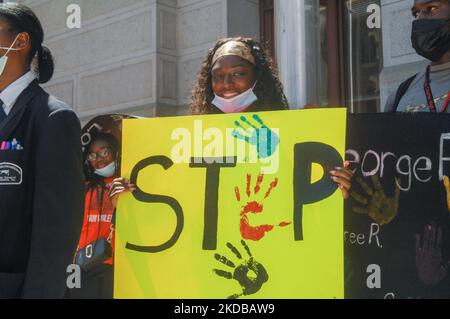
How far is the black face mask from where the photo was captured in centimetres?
319

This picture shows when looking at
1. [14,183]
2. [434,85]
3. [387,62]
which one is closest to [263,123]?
[434,85]

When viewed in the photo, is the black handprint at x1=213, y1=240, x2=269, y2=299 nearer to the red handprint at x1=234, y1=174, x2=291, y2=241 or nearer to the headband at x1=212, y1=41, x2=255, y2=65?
the red handprint at x1=234, y1=174, x2=291, y2=241

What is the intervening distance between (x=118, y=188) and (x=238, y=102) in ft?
2.23

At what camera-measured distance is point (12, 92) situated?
8.38 feet

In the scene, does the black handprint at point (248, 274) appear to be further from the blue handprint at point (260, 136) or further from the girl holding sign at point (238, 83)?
the girl holding sign at point (238, 83)

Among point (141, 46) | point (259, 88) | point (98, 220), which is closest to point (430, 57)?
point (259, 88)

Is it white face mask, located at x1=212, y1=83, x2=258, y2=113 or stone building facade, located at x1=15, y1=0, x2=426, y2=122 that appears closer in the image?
white face mask, located at x1=212, y1=83, x2=258, y2=113

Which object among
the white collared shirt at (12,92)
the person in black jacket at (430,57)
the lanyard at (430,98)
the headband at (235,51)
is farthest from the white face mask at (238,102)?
the white collared shirt at (12,92)

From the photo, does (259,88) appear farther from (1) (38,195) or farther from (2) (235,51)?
(1) (38,195)

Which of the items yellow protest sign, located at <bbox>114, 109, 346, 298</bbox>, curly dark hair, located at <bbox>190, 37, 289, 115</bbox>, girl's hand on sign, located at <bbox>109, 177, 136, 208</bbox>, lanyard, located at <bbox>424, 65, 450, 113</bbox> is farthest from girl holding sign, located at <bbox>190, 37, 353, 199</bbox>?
lanyard, located at <bbox>424, 65, 450, 113</bbox>

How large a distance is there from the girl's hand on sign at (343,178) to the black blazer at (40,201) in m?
1.04

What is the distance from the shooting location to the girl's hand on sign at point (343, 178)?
110 inches

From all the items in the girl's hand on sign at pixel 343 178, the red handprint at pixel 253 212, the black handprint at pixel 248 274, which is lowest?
the black handprint at pixel 248 274

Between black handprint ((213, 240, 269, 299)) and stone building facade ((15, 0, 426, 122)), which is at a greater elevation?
stone building facade ((15, 0, 426, 122))
